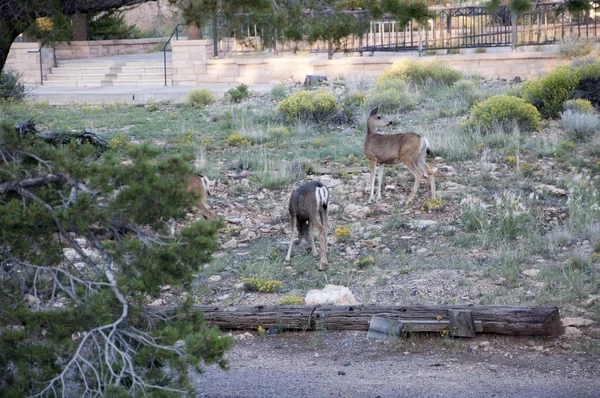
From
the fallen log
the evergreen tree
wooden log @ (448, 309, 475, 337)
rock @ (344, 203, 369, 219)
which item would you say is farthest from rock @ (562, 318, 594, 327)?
rock @ (344, 203, 369, 219)

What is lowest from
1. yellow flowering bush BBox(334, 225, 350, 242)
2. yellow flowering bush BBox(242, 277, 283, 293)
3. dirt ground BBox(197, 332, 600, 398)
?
dirt ground BBox(197, 332, 600, 398)

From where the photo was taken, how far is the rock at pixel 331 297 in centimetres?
826

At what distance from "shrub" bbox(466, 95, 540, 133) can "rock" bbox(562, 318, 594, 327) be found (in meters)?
8.78

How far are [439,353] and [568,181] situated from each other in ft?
19.8

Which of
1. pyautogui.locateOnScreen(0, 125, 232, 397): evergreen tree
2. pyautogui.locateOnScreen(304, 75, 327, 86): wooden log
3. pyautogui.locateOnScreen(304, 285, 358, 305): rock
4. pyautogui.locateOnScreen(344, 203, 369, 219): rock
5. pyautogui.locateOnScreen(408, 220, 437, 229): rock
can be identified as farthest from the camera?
pyautogui.locateOnScreen(304, 75, 327, 86): wooden log

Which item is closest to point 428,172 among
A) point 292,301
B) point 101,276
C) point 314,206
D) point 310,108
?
point 314,206

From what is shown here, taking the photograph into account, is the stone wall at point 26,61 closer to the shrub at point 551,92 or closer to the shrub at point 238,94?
the shrub at point 238,94

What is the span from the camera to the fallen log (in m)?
7.25

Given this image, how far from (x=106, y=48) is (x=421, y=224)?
93.7ft

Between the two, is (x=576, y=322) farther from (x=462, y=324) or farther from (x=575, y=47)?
(x=575, y=47)

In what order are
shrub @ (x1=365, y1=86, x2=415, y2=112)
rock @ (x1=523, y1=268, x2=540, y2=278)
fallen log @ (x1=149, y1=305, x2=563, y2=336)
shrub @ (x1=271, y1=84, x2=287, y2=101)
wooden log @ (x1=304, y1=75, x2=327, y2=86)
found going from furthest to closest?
wooden log @ (x1=304, y1=75, x2=327, y2=86), shrub @ (x1=271, y1=84, x2=287, y2=101), shrub @ (x1=365, y1=86, x2=415, y2=112), rock @ (x1=523, y1=268, x2=540, y2=278), fallen log @ (x1=149, y1=305, x2=563, y2=336)

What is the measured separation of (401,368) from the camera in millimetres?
6945

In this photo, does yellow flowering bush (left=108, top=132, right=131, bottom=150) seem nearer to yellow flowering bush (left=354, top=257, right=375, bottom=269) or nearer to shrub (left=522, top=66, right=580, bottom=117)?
yellow flowering bush (left=354, top=257, right=375, bottom=269)

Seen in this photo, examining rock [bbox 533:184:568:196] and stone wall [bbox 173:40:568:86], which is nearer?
rock [bbox 533:184:568:196]
